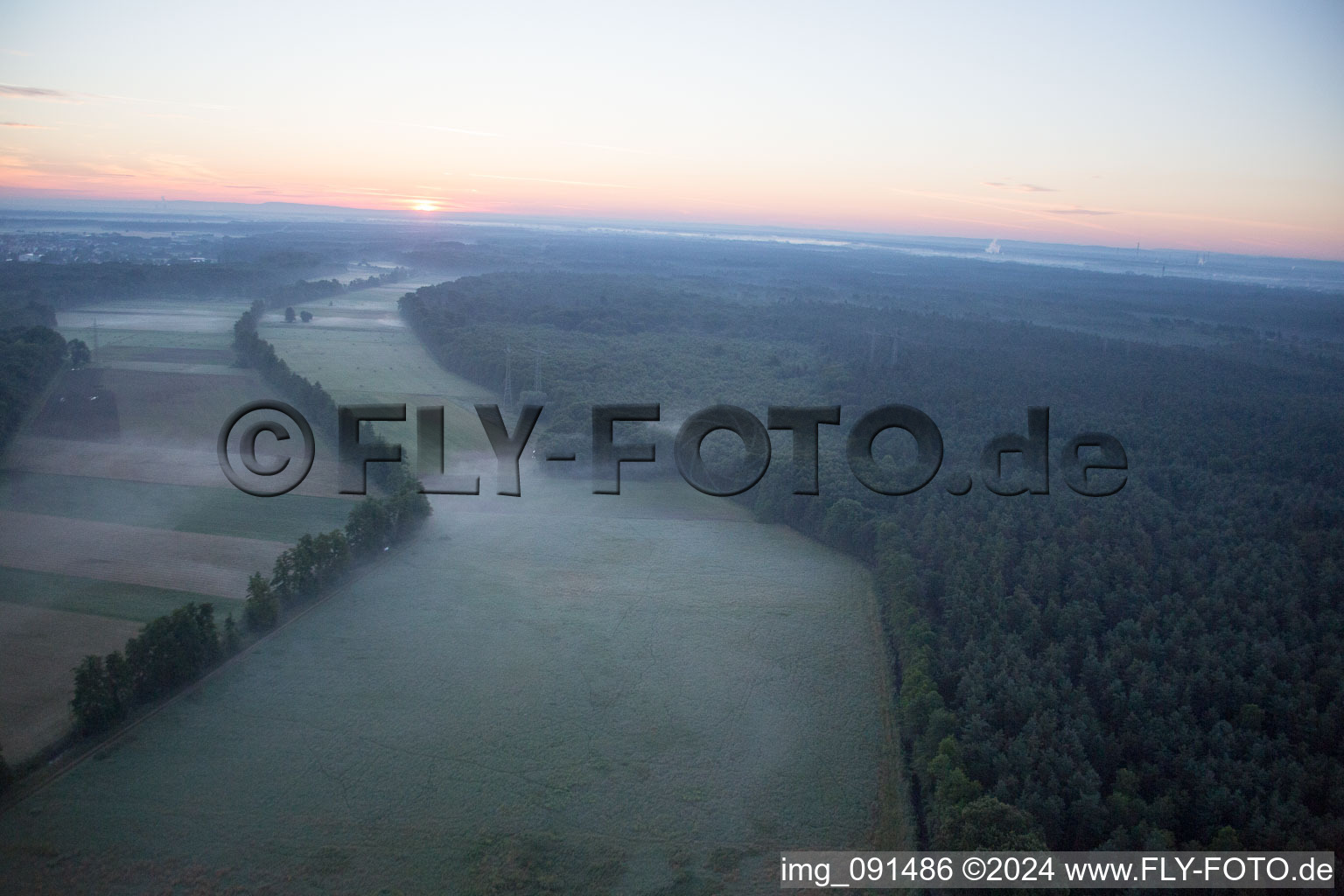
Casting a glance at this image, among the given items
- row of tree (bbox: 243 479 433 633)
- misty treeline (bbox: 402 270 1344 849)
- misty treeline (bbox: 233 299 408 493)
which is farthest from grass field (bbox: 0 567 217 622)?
misty treeline (bbox: 402 270 1344 849)

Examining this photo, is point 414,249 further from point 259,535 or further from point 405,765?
point 405,765

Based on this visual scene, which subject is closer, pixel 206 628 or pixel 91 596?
pixel 206 628

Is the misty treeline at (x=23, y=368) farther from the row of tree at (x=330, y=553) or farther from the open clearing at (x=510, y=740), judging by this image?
the open clearing at (x=510, y=740)

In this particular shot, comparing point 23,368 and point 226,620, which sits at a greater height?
point 23,368

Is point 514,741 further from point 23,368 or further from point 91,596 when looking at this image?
point 23,368

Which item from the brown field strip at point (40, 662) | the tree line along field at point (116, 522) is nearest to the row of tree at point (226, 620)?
the brown field strip at point (40, 662)

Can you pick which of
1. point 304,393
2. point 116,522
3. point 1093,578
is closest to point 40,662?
point 116,522

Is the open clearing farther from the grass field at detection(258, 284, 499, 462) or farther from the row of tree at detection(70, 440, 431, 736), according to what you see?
the grass field at detection(258, 284, 499, 462)
